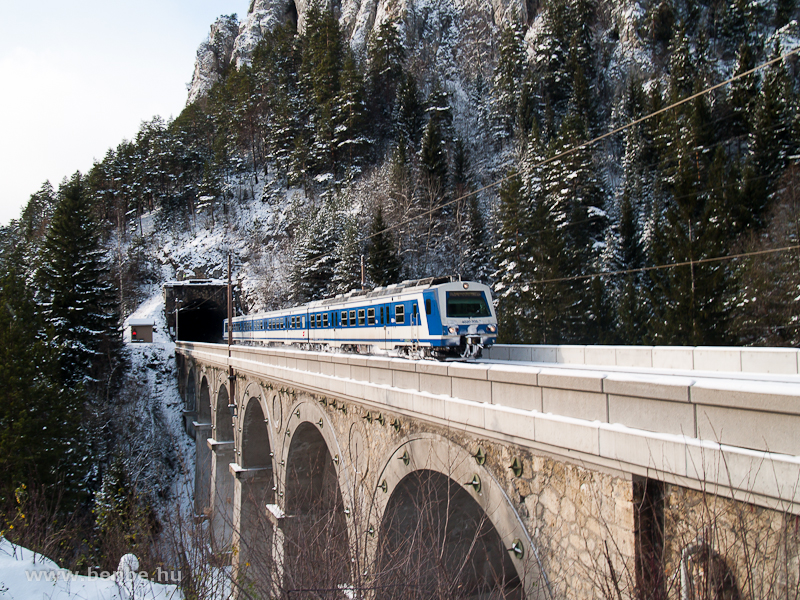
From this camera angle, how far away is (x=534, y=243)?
31.9 metres

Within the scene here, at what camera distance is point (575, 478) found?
5262 mm

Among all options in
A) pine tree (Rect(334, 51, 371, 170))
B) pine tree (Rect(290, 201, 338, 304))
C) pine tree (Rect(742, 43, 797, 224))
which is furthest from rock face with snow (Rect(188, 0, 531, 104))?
pine tree (Rect(742, 43, 797, 224))

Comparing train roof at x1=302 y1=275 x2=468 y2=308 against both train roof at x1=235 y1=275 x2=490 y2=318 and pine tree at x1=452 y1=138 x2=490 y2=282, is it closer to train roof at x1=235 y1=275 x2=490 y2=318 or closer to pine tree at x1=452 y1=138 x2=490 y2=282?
train roof at x1=235 y1=275 x2=490 y2=318

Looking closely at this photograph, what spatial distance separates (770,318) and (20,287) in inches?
1409

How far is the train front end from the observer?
1309cm

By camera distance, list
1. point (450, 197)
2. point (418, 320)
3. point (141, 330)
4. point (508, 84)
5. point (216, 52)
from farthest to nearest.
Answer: point (216, 52), point (508, 84), point (141, 330), point (450, 197), point (418, 320)

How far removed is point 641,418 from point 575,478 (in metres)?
Answer: 1.05

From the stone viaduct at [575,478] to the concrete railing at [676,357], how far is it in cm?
4

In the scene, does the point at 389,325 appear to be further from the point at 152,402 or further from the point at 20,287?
the point at 152,402

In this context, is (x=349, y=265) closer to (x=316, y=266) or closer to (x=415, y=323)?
(x=316, y=266)

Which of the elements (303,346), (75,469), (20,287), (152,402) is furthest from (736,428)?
(152,402)

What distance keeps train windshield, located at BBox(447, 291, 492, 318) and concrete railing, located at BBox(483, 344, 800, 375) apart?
1.79m

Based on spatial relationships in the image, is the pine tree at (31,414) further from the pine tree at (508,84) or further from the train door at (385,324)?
the pine tree at (508,84)

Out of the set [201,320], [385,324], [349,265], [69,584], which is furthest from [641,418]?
[201,320]
